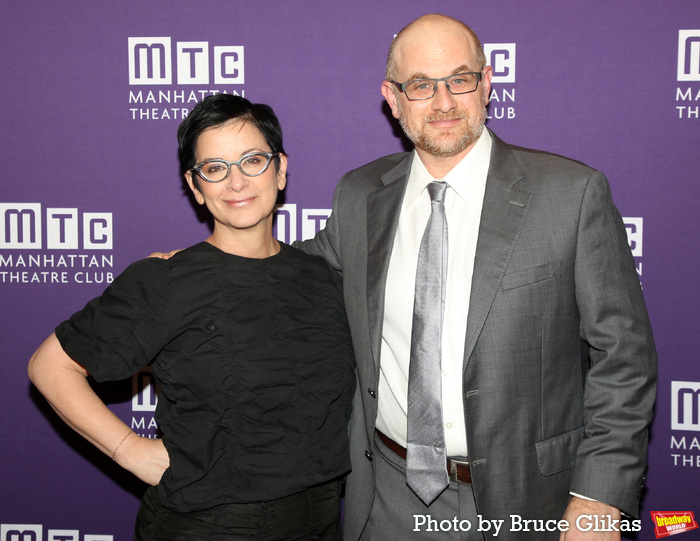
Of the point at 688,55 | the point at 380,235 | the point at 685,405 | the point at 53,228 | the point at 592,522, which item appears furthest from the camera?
the point at 53,228

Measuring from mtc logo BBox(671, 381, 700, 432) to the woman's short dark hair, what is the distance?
1.71 metres

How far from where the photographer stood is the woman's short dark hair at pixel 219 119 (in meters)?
1.72

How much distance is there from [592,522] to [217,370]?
974mm

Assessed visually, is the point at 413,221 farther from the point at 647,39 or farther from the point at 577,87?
the point at 647,39

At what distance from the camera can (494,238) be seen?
1.61m

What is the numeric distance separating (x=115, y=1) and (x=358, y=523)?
2022 mm

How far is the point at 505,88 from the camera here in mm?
2342

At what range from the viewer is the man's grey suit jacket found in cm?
156

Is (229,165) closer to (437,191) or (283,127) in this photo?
(437,191)

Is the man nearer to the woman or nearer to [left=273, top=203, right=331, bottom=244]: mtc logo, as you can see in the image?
the woman

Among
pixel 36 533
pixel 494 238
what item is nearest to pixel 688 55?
pixel 494 238

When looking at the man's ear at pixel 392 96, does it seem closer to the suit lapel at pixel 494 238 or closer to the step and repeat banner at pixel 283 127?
the suit lapel at pixel 494 238

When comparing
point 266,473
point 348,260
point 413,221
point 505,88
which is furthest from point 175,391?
point 505,88

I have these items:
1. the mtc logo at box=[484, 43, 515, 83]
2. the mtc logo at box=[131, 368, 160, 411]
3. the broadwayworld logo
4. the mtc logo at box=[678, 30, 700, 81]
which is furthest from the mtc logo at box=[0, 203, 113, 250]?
the broadwayworld logo
